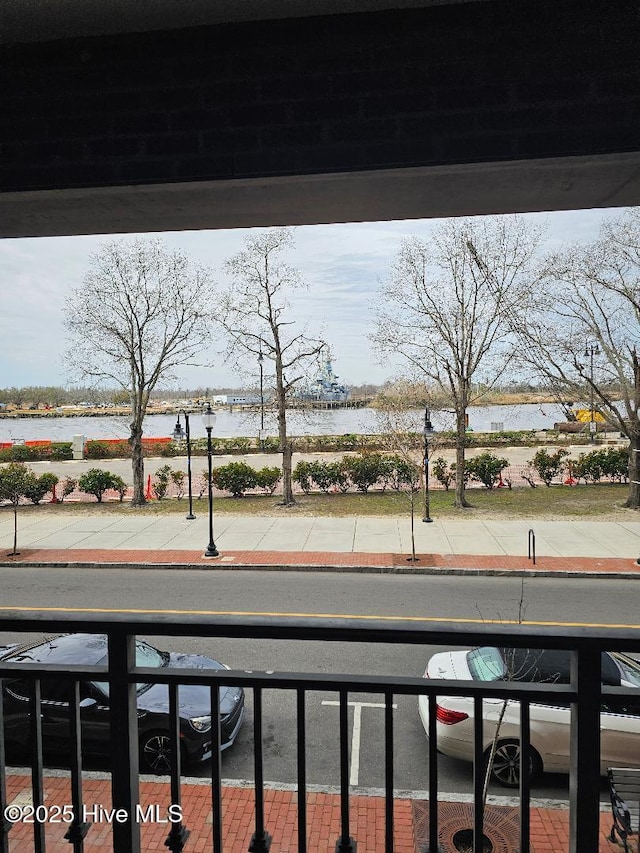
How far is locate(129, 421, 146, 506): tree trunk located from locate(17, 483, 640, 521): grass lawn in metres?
0.29

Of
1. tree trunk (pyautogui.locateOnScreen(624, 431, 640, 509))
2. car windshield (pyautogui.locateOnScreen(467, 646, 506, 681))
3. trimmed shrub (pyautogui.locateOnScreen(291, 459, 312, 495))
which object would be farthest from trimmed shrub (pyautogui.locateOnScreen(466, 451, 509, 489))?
car windshield (pyautogui.locateOnScreen(467, 646, 506, 681))

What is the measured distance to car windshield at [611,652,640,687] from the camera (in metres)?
4.36

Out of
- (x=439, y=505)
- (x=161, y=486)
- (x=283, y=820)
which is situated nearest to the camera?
(x=283, y=820)

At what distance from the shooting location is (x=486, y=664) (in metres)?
4.53

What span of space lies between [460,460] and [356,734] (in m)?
11.2

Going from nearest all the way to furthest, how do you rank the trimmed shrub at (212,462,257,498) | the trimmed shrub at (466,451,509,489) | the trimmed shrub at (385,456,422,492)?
the trimmed shrub at (385,456,422,492) → the trimmed shrub at (212,462,257,498) → the trimmed shrub at (466,451,509,489)

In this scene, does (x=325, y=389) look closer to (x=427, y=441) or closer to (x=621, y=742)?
(x=427, y=441)

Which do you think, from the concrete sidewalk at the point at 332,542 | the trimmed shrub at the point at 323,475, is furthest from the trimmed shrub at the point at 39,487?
the trimmed shrub at the point at 323,475

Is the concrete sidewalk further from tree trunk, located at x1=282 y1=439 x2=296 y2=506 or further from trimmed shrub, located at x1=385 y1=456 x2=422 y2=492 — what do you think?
trimmed shrub, located at x1=385 y1=456 x2=422 y2=492

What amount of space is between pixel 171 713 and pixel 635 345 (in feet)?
48.1

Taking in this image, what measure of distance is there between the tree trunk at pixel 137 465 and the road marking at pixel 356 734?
1143cm

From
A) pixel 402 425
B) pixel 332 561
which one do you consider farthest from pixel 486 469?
pixel 332 561

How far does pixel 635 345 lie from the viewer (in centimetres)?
1358

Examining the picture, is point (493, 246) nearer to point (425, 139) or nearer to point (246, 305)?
point (246, 305)
